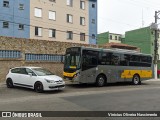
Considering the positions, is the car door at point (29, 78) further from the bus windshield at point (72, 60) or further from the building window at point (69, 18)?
the building window at point (69, 18)

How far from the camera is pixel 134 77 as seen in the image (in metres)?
24.7

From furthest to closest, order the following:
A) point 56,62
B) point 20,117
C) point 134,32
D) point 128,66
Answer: point 134,32
point 56,62
point 128,66
point 20,117

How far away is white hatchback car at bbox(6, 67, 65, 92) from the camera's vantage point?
1616 centimetres

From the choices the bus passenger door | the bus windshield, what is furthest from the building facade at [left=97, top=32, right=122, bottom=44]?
the bus windshield

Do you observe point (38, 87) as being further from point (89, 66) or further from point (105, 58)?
point (105, 58)

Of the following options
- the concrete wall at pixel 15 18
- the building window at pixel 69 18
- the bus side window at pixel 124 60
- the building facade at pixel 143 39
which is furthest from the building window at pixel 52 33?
the building facade at pixel 143 39

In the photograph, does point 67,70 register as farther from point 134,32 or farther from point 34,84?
point 134,32

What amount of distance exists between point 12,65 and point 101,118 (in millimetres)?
14416

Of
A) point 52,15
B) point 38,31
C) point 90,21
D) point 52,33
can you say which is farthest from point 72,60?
point 90,21

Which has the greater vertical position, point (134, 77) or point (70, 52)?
point (70, 52)

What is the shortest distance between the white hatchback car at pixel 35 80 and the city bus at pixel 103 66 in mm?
2927

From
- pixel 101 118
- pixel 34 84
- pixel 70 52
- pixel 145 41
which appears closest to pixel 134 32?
pixel 145 41

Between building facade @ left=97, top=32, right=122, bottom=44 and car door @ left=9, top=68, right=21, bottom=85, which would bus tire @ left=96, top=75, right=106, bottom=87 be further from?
building facade @ left=97, top=32, right=122, bottom=44

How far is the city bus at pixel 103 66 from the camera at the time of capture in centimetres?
1979
